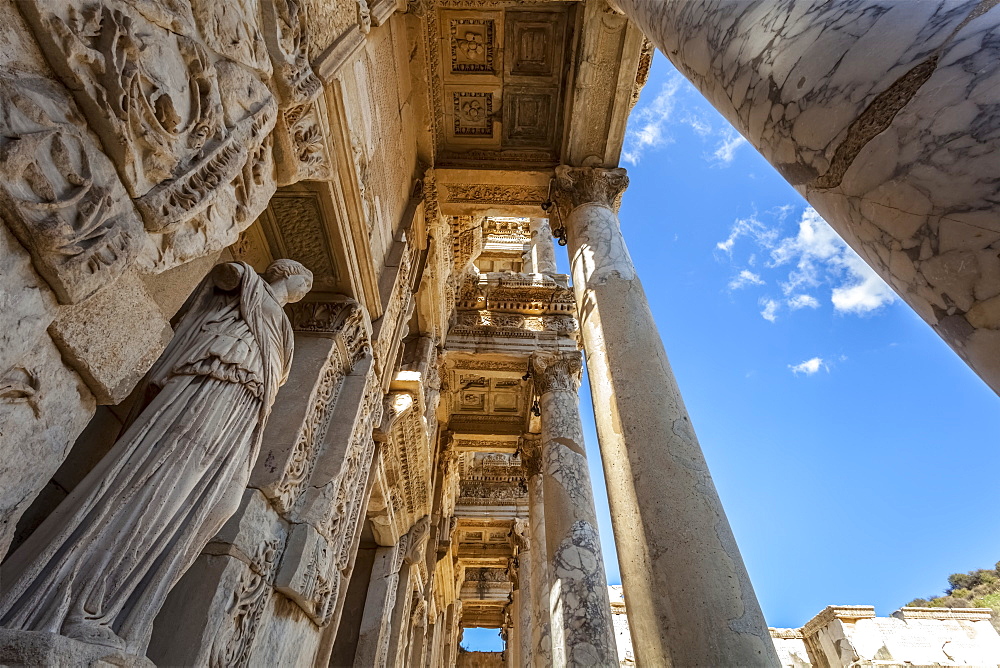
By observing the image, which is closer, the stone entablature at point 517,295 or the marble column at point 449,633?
the stone entablature at point 517,295

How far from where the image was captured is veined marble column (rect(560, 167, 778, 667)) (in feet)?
7.83

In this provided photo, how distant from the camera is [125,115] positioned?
4.99ft

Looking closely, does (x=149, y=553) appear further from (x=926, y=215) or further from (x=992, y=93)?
(x=992, y=93)

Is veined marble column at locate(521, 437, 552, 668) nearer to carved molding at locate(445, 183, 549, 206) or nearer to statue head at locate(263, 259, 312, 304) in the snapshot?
carved molding at locate(445, 183, 549, 206)

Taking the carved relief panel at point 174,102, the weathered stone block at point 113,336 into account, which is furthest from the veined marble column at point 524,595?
the carved relief panel at point 174,102

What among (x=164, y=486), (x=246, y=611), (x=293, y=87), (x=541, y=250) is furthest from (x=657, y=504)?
(x=541, y=250)

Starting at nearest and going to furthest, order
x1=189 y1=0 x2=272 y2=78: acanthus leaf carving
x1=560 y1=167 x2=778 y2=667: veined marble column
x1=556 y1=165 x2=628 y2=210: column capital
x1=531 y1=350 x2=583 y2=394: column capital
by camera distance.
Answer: x1=189 y1=0 x2=272 y2=78: acanthus leaf carving
x1=560 y1=167 x2=778 y2=667: veined marble column
x1=556 y1=165 x2=628 y2=210: column capital
x1=531 y1=350 x2=583 y2=394: column capital

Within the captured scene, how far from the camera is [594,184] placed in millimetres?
5988

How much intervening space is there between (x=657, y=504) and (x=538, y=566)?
6.55 metres

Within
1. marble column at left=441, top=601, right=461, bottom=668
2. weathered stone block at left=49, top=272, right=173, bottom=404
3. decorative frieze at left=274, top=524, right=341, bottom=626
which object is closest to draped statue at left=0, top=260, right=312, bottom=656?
weathered stone block at left=49, top=272, right=173, bottom=404

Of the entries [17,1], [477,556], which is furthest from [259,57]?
[477,556]

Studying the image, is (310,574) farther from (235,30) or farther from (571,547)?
(571,547)

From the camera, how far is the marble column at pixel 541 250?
460 inches

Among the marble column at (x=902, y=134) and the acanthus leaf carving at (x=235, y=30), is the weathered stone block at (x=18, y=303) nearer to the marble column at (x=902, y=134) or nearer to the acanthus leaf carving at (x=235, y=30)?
the acanthus leaf carving at (x=235, y=30)
